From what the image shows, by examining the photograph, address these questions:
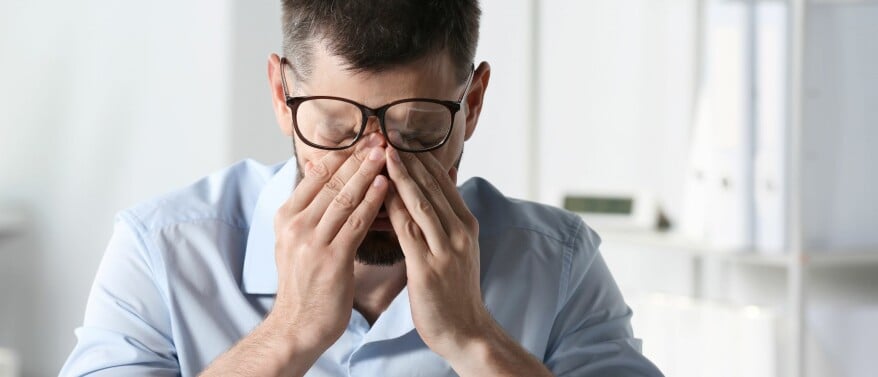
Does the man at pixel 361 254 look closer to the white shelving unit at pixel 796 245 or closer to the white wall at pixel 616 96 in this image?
the white shelving unit at pixel 796 245

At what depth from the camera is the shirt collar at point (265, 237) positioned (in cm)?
130

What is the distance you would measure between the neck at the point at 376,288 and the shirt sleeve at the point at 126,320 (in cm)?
23

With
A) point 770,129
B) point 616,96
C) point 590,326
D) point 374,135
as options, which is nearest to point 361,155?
point 374,135

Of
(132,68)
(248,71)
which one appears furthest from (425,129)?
(132,68)

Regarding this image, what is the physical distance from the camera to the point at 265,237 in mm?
1333

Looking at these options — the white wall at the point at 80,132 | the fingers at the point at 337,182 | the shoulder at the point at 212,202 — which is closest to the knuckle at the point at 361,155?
the fingers at the point at 337,182

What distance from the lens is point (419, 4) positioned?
49.8 inches

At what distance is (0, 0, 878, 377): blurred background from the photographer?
83.7 inches

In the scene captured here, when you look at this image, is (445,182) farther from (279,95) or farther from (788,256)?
(788,256)

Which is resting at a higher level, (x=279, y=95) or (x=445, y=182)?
(x=279, y=95)

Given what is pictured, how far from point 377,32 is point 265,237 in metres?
0.29

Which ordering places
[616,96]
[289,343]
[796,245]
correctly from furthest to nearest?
[616,96] < [796,245] < [289,343]

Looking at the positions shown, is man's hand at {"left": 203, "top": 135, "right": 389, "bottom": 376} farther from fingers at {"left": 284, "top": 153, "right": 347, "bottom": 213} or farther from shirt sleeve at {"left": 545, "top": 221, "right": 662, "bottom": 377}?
shirt sleeve at {"left": 545, "top": 221, "right": 662, "bottom": 377}

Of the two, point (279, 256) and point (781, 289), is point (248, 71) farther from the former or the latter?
point (279, 256)
